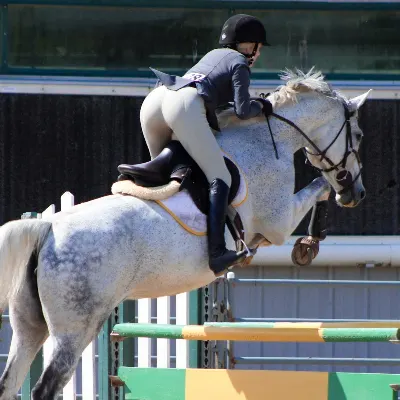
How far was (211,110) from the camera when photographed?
7.08 m

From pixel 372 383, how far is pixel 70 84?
6391 millimetres

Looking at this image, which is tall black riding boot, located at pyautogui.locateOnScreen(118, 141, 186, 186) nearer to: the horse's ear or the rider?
the rider

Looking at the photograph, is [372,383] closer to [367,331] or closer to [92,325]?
[367,331]

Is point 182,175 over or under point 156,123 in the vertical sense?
under

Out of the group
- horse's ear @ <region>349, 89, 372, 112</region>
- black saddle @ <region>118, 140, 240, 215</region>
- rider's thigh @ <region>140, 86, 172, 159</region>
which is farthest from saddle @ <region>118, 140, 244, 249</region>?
horse's ear @ <region>349, 89, 372, 112</region>

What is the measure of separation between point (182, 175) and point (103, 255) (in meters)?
0.72

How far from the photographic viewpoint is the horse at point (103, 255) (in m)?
6.36

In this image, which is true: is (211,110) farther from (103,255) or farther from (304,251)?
(103,255)

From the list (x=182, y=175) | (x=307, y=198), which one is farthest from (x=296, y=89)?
(x=182, y=175)

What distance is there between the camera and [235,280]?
31.0 feet

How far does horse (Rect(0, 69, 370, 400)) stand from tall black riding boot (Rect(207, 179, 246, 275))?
0.08 metres

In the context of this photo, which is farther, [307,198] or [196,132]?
[307,198]

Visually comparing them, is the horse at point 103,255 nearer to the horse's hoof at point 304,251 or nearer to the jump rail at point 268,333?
the horse's hoof at point 304,251

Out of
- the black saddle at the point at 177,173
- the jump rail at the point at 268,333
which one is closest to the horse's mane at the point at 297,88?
the black saddle at the point at 177,173
